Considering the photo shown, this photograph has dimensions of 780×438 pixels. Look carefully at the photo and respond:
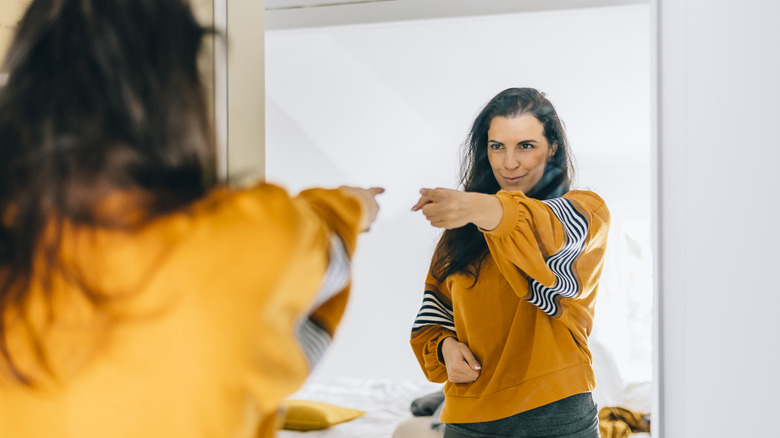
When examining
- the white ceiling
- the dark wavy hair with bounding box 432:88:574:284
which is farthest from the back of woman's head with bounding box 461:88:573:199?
the white ceiling

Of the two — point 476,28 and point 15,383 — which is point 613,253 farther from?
point 15,383

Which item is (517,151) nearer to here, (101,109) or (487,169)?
(487,169)

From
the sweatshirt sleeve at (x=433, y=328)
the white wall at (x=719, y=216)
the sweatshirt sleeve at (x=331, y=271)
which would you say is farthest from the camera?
the sweatshirt sleeve at (x=433, y=328)

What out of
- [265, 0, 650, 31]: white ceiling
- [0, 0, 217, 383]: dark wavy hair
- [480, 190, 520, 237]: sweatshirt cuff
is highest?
[265, 0, 650, 31]: white ceiling

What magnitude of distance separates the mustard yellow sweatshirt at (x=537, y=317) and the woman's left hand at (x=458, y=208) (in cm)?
4

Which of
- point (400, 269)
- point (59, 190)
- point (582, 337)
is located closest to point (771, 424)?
point (582, 337)

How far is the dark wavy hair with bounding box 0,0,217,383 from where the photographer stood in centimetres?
51

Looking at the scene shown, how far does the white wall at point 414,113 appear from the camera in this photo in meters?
0.96

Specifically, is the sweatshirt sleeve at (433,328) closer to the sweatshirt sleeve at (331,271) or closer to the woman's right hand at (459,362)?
the woman's right hand at (459,362)

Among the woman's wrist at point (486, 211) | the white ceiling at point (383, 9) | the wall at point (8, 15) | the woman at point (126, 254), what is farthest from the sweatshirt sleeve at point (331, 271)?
the wall at point (8, 15)

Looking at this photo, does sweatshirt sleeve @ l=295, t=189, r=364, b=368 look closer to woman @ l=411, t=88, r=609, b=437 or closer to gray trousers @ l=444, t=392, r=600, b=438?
woman @ l=411, t=88, r=609, b=437

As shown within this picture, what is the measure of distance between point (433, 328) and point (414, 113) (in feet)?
1.21

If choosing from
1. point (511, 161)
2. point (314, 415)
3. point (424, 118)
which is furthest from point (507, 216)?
point (314, 415)

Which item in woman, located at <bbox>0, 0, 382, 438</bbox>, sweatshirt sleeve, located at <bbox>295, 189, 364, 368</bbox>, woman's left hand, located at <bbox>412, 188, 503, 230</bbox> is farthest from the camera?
woman's left hand, located at <bbox>412, 188, 503, 230</bbox>
